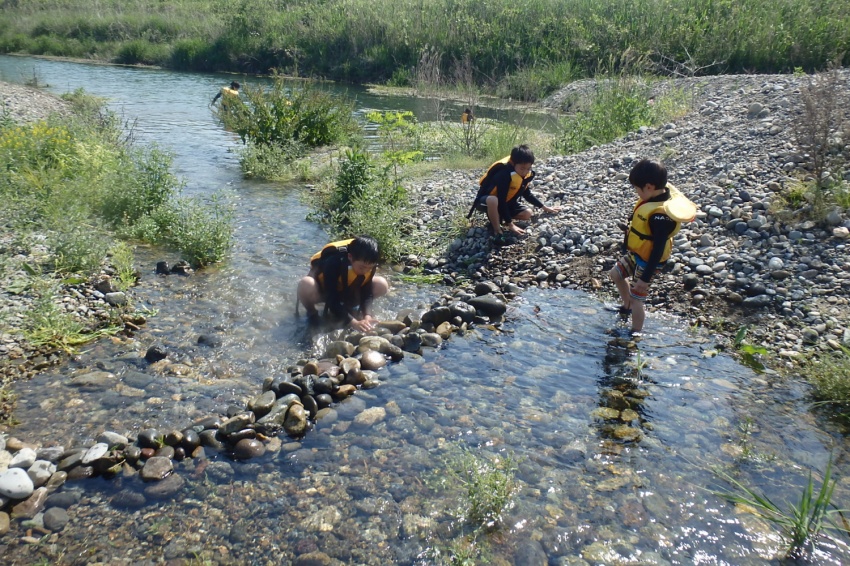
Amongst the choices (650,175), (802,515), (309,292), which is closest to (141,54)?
(309,292)

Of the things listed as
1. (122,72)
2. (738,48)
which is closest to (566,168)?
(738,48)

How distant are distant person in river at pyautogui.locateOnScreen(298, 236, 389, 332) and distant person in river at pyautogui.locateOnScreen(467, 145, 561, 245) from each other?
2.23 m

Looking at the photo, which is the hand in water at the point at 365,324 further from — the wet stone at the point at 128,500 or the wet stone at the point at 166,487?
the wet stone at the point at 128,500

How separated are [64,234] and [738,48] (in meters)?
22.0

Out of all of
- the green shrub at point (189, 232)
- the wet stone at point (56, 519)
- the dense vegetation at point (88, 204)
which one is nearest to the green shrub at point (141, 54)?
the dense vegetation at point (88, 204)

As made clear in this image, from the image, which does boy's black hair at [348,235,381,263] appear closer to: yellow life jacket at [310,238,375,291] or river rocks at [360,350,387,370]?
yellow life jacket at [310,238,375,291]

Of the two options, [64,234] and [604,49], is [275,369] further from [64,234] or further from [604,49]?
[604,49]

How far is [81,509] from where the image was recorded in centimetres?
382

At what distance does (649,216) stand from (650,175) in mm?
372

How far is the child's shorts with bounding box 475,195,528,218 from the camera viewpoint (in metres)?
8.42

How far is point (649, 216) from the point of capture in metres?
5.85

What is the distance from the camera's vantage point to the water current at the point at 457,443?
367 cm

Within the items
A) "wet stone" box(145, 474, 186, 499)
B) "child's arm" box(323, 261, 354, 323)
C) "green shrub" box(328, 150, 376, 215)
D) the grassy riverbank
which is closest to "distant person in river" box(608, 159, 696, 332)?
"child's arm" box(323, 261, 354, 323)

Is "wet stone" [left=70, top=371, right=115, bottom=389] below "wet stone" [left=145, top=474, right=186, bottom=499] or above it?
above
